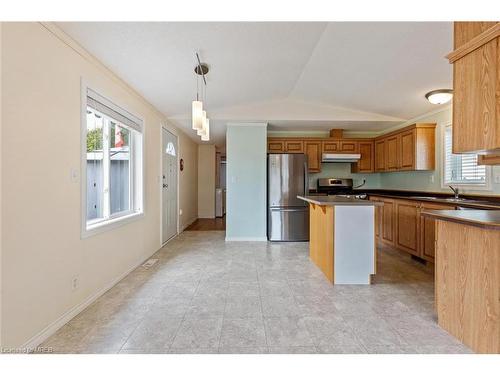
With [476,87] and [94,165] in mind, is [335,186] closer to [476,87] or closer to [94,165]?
[476,87]

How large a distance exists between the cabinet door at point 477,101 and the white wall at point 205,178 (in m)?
6.20

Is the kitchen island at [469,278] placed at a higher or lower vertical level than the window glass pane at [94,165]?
lower

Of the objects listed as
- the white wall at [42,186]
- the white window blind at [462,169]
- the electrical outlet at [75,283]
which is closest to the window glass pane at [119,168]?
the white wall at [42,186]

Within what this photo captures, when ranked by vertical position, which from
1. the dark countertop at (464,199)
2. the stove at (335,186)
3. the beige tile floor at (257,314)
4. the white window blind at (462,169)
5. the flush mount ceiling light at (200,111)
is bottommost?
the beige tile floor at (257,314)

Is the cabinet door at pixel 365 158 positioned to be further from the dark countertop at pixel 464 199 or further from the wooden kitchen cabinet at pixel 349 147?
the dark countertop at pixel 464 199

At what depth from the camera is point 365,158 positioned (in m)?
5.08

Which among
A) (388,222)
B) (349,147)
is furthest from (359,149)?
(388,222)

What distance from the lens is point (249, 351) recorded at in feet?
5.17

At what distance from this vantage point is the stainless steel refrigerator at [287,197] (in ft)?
15.0

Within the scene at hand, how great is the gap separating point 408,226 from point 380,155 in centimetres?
183

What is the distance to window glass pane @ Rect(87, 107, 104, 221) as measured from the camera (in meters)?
2.40

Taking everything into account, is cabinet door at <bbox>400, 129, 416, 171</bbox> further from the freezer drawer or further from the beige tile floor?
the freezer drawer

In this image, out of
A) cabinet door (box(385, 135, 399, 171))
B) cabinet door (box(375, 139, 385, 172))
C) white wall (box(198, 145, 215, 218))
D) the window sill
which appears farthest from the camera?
white wall (box(198, 145, 215, 218))

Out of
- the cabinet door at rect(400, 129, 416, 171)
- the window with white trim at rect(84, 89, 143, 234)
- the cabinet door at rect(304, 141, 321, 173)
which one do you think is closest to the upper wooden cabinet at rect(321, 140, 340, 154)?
the cabinet door at rect(304, 141, 321, 173)
